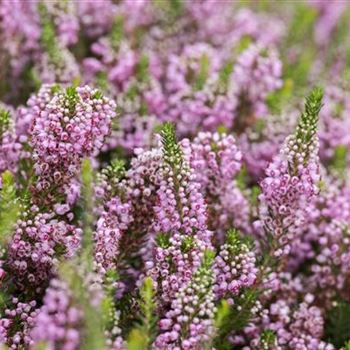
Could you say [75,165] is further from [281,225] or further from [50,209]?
[281,225]

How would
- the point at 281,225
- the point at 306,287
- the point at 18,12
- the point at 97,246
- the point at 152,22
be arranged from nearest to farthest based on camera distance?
1. the point at 97,246
2. the point at 281,225
3. the point at 306,287
4. the point at 18,12
5. the point at 152,22

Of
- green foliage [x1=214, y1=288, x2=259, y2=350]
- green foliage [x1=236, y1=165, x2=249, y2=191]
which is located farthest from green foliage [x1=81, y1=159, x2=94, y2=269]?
green foliage [x1=236, y1=165, x2=249, y2=191]

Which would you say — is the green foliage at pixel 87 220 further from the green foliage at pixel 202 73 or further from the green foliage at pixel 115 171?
the green foliage at pixel 202 73

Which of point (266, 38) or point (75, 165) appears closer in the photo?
point (75, 165)

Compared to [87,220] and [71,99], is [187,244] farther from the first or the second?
[71,99]

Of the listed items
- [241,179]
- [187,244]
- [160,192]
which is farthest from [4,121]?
[241,179]

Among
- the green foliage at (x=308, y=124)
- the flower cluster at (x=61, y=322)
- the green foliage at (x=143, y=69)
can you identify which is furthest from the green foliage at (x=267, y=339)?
the green foliage at (x=143, y=69)

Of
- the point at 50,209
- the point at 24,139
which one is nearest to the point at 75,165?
the point at 50,209
